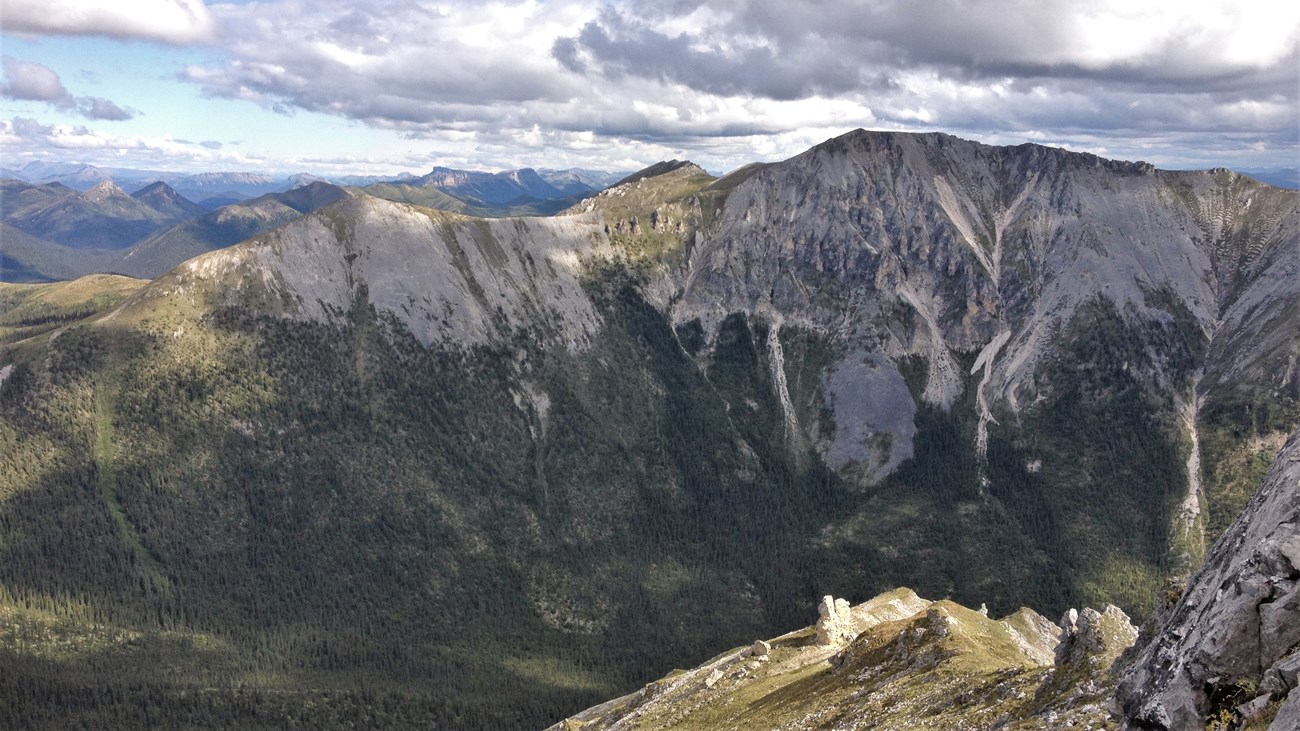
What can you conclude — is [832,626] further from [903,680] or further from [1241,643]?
[1241,643]

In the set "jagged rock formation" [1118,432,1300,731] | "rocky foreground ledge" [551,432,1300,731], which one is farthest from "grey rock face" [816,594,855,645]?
"jagged rock formation" [1118,432,1300,731]

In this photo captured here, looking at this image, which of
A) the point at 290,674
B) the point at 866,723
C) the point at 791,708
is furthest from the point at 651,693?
the point at 290,674

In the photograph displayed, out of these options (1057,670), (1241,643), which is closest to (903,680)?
(1057,670)

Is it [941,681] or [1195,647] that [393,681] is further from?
[1195,647]

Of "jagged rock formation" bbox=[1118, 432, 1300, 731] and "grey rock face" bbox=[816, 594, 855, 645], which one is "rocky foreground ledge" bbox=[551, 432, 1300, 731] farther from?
"grey rock face" bbox=[816, 594, 855, 645]

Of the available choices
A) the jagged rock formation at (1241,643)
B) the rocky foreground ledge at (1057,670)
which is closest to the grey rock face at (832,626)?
the rocky foreground ledge at (1057,670)
